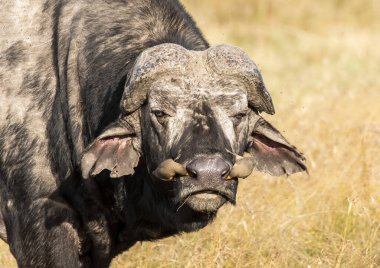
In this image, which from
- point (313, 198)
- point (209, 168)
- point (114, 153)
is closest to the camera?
point (209, 168)

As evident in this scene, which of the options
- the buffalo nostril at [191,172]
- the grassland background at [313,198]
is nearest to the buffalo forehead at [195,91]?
the buffalo nostril at [191,172]

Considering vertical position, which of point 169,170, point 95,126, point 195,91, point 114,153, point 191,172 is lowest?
point 95,126

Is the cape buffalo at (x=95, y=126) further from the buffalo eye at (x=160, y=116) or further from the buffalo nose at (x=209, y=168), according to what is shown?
the buffalo nose at (x=209, y=168)

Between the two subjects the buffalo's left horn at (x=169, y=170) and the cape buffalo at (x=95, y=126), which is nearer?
the buffalo's left horn at (x=169, y=170)

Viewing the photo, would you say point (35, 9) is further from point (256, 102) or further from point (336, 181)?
point (336, 181)

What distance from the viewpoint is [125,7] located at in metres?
6.40

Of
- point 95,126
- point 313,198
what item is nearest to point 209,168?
point 95,126

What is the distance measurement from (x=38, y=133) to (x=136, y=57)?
29.9 inches

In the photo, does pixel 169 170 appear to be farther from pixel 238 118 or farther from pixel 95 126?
pixel 95 126

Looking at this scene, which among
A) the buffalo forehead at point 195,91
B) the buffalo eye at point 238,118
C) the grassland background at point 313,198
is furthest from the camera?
the grassland background at point 313,198

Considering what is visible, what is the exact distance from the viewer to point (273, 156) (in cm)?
605

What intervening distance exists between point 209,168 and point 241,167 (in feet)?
0.98

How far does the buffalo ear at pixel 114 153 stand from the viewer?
566cm

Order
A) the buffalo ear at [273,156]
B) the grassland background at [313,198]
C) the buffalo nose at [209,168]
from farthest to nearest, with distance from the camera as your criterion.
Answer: the grassland background at [313,198]
the buffalo ear at [273,156]
the buffalo nose at [209,168]
